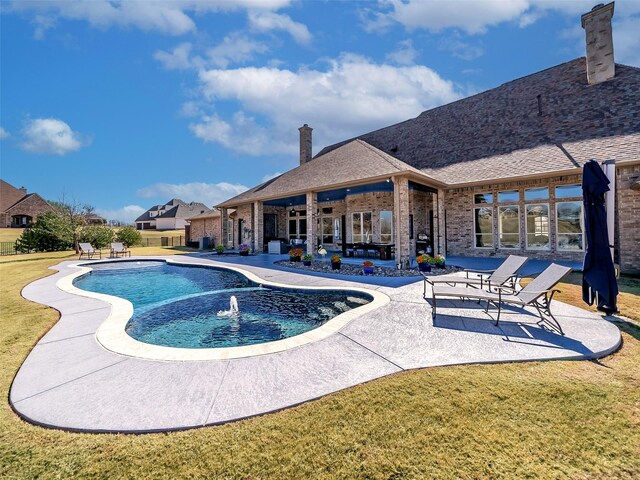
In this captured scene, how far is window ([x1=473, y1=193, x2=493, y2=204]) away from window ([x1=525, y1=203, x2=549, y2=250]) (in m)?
1.67

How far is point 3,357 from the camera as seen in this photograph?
14.1 ft

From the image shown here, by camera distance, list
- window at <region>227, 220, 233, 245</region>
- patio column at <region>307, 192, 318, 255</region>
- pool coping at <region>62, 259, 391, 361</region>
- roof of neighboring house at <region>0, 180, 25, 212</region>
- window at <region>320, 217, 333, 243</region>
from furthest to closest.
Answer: roof of neighboring house at <region>0, 180, 25, 212</region>
window at <region>227, 220, 233, 245</region>
window at <region>320, 217, 333, 243</region>
patio column at <region>307, 192, 318, 255</region>
pool coping at <region>62, 259, 391, 361</region>

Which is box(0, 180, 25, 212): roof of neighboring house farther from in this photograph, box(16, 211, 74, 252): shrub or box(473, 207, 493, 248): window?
box(473, 207, 493, 248): window

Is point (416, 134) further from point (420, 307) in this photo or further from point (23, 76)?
point (23, 76)

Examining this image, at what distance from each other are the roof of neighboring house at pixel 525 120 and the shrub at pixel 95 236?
27.0m

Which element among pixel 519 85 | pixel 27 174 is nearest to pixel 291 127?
pixel 519 85

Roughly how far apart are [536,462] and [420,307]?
4.41m

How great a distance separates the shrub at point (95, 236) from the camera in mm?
25972

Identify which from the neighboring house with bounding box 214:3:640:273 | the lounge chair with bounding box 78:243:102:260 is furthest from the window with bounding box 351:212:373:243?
the lounge chair with bounding box 78:243:102:260

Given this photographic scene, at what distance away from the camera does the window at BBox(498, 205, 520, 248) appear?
14.4 m

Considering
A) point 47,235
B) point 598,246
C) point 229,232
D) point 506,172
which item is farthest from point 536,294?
point 47,235

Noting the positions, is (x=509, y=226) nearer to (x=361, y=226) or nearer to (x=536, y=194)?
(x=536, y=194)

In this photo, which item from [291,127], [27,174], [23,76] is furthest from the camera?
[27,174]

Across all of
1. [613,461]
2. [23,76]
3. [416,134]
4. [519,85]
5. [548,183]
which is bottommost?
[613,461]
